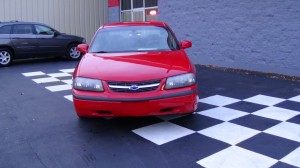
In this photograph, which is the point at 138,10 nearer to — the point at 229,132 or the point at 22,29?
the point at 22,29

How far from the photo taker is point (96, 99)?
3.89 metres

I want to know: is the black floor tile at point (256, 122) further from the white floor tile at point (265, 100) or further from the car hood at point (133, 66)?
the car hood at point (133, 66)

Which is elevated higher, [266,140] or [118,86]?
[118,86]

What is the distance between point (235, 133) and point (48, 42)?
8.69 meters

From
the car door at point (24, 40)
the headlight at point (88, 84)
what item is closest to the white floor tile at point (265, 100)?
the headlight at point (88, 84)

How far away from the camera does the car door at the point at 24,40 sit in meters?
10.5

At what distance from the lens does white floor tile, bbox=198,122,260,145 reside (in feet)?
12.9

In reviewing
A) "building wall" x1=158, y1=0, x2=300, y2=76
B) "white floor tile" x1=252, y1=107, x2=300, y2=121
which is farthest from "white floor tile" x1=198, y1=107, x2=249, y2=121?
"building wall" x1=158, y1=0, x2=300, y2=76

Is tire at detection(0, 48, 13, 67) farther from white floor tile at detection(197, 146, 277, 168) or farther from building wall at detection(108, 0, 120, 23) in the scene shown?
white floor tile at detection(197, 146, 277, 168)

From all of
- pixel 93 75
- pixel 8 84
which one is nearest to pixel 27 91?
pixel 8 84

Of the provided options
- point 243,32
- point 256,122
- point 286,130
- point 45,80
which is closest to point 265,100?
point 256,122

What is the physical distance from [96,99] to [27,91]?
139 inches

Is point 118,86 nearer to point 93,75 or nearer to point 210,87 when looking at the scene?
point 93,75

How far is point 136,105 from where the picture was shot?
3.80 meters
